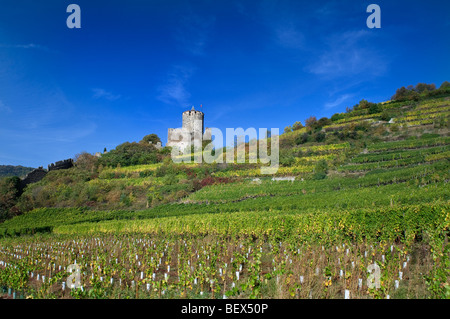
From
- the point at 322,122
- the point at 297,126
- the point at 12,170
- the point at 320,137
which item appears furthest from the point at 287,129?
the point at 12,170

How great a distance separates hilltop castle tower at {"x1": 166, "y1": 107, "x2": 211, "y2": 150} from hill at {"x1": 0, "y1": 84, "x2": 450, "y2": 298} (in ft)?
39.7

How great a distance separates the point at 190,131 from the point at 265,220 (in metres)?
67.0

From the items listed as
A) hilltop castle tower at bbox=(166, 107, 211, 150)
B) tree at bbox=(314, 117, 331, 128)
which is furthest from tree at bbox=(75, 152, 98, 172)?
tree at bbox=(314, 117, 331, 128)

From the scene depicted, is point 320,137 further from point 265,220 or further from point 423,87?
point 265,220

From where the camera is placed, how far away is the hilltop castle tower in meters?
76.3

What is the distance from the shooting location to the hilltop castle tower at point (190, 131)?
76.3 metres

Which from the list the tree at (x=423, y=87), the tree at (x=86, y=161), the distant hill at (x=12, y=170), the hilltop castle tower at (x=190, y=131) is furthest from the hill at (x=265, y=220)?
the distant hill at (x=12, y=170)

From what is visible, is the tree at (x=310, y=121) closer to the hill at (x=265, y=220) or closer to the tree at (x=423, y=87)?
the hill at (x=265, y=220)

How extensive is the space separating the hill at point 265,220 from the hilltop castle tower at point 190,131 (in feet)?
39.7

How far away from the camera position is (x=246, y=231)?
1328cm

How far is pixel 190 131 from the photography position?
7794cm

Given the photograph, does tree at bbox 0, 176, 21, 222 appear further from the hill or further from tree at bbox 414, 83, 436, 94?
tree at bbox 414, 83, 436, 94

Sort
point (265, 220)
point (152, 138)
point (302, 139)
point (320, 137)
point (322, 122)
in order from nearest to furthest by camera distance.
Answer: point (265, 220)
point (320, 137)
point (302, 139)
point (322, 122)
point (152, 138)
